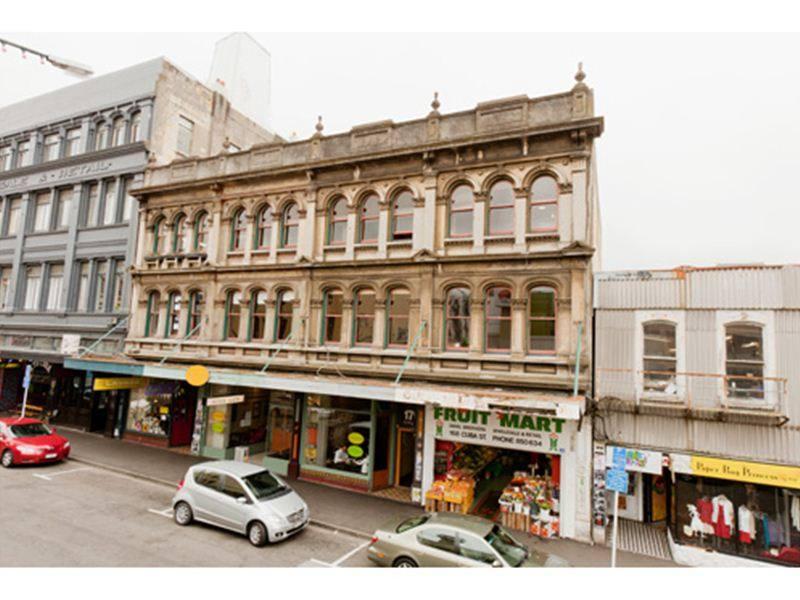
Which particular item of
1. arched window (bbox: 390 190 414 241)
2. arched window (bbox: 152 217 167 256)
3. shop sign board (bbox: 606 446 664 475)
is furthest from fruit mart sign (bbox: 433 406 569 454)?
arched window (bbox: 152 217 167 256)

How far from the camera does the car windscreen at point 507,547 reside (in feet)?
29.7

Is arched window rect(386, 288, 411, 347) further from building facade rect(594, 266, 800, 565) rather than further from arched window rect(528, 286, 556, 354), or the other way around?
building facade rect(594, 266, 800, 565)

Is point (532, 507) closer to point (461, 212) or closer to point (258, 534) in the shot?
point (258, 534)

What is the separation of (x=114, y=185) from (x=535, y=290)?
21.5m

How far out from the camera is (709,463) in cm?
1220

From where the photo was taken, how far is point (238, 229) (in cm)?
2002

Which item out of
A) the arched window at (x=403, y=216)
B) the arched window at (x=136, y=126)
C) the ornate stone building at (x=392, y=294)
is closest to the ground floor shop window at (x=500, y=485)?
the ornate stone building at (x=392, y=294)

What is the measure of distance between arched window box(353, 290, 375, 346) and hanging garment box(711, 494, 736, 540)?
10.9 metres

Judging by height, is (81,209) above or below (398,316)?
above

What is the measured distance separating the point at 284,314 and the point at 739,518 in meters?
15.3

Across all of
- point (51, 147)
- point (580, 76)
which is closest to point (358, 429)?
point (580, 76)

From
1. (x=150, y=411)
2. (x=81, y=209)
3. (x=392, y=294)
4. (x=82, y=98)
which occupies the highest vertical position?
(x=82, y=98)

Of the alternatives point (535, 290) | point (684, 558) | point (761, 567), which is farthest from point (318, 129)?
point (761, 567)

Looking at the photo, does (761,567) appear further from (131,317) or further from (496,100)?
(131,317)
